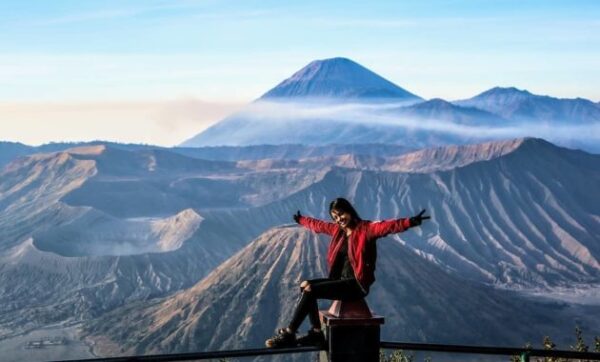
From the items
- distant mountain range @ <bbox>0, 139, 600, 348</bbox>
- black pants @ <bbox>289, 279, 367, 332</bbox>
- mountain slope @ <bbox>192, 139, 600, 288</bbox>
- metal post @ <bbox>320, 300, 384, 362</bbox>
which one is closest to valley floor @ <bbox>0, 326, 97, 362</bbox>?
distant mountain range @ <bbox>0, 139, 600, 348</bbox>

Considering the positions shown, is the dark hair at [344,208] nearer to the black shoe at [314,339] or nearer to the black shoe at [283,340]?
the black shoe at [314,339]

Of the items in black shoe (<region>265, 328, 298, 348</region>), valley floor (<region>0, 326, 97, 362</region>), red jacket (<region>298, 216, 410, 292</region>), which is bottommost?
valley floor (<region>0, 326, 97, 362</region>)

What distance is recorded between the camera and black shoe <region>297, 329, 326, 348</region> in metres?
9.24

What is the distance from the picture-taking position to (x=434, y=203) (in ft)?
617

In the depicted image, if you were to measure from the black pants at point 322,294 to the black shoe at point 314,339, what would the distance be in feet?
0.90

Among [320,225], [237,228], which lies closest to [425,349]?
[320,225]

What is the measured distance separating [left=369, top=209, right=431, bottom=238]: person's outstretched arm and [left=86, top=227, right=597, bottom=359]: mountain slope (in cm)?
9770

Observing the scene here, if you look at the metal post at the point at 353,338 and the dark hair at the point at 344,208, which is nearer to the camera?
the metal post at the point at 353,338

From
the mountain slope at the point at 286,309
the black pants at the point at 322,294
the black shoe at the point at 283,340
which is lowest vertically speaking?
the mountain slope at the point at 286,309

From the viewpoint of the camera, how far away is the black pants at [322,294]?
9.35 meters

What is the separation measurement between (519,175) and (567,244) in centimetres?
2482

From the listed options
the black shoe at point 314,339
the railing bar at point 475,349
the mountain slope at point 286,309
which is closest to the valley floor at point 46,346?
the mountain slope at point 286,309

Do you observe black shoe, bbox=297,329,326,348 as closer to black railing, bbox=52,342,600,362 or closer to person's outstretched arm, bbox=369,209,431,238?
black railing, bbox=52,342,600,362

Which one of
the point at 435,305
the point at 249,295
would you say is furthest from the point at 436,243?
the point at 249,295
